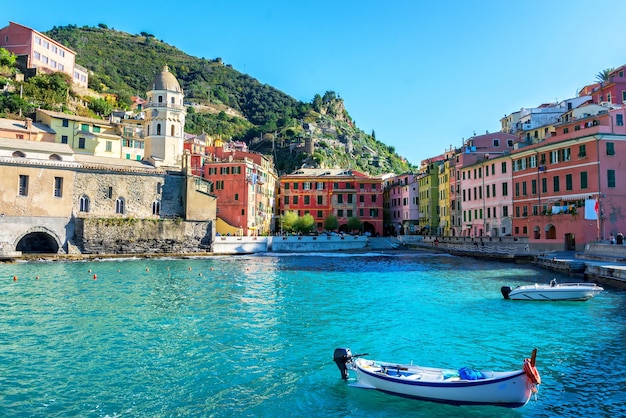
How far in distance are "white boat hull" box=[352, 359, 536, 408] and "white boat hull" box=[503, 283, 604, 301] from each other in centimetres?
1356

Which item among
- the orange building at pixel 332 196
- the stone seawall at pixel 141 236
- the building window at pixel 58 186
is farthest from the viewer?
the orange building at pixel 332 196

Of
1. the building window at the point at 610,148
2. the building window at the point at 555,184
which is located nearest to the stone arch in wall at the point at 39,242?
the building window at the point at 555,184

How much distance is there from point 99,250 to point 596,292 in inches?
1684

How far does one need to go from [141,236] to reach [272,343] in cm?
3762

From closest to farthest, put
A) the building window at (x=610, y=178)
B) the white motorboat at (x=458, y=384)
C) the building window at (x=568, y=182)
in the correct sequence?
the white motorboat at (x=458, y=384) < the building window at (x=610, y=178) < the building window at (x=568, y=182)

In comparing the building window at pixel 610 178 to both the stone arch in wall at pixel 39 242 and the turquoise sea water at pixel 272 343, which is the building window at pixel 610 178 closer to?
the turquoise sea water at pixel 272 343

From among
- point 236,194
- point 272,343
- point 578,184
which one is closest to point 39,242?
A: point 236,194

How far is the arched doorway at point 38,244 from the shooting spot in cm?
4372

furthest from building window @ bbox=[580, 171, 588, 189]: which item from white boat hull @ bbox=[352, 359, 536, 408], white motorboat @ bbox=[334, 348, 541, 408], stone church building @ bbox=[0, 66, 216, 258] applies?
stone church building @ bbox=[0, 66, 216, 258]

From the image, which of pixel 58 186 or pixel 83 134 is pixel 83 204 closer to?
pixel 58 186

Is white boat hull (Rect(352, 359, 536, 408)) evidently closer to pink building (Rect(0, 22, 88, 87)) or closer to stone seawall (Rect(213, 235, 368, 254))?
stone seawall (Rect(213, 235, 368, 254))

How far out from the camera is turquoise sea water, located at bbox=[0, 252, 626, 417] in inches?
384

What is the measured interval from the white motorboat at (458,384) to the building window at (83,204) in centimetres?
4373

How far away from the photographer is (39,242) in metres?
45.4
